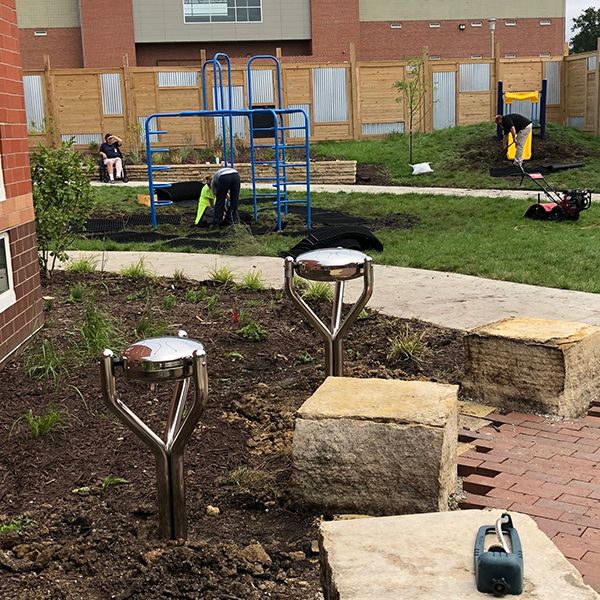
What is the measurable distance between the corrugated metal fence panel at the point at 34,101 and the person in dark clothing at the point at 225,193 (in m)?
14.1

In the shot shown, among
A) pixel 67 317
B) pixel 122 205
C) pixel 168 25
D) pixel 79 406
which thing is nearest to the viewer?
pixel 79 406

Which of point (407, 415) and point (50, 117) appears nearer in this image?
point (407, 415)

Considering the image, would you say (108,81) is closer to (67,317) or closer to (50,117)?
(50,117)

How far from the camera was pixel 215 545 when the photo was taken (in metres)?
3.55

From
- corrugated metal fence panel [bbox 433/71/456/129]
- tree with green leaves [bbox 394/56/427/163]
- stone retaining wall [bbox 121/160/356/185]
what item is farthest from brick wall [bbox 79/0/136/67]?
stone retaining wall [bbox 121/160/356/185]

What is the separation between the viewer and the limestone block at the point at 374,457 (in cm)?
393

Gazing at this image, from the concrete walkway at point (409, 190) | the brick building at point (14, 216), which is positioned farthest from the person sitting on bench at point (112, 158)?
the brick building at point (14, 216)

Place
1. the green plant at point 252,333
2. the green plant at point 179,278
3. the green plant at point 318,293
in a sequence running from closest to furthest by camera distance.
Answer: the green plant at point 252,333, the green plant at point 318,293, the green plant at point 179,278

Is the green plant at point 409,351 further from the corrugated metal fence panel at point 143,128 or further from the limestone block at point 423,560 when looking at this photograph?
the corrugated metal fence panel at point 143,128

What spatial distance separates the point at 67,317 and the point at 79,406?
7.95ft

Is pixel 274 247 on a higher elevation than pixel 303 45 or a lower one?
lower

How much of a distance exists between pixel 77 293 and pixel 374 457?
197 inches

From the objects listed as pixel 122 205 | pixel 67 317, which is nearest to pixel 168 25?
pixel 122 205

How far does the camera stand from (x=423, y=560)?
8.68 feet
